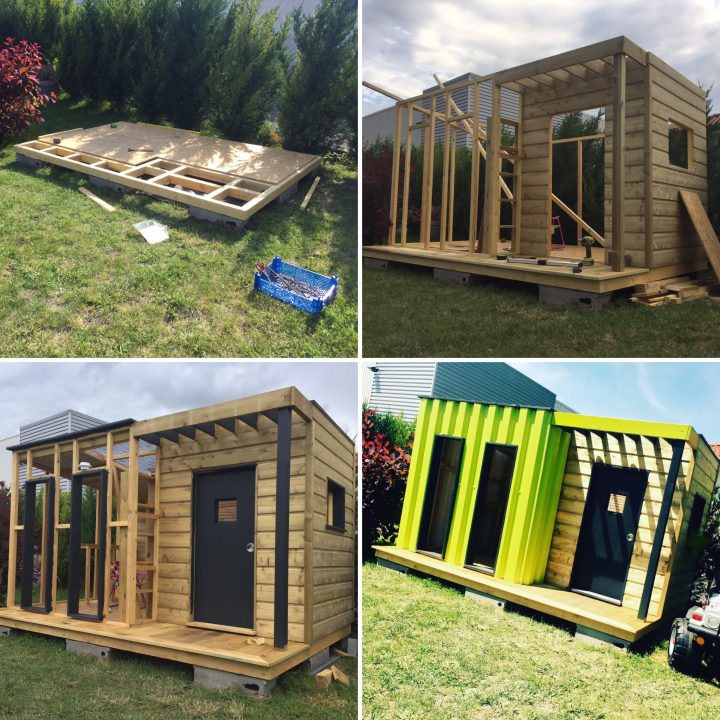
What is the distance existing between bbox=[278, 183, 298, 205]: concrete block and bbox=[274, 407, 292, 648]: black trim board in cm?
463

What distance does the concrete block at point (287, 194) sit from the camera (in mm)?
8336

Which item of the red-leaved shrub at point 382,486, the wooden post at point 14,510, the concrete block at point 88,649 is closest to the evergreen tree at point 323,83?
the red-leaved shrub at point 382,486

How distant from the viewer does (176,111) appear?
37.8ft

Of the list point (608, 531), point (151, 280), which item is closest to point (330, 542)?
point (608, 531)

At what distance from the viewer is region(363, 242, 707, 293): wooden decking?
700cm

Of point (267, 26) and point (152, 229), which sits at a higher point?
point (267, 26)

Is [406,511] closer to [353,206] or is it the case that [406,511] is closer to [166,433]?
[166,433]

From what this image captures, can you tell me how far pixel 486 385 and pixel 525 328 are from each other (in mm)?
2231

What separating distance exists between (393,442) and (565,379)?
7.45 feet

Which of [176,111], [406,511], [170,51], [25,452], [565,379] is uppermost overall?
[170,51]

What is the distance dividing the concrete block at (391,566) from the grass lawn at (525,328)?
91.6 inches

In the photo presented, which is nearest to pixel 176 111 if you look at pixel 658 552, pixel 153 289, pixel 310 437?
pixel 153 289

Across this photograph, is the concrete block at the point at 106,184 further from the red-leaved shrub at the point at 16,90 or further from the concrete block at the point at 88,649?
the concrete block at the point at 88,649

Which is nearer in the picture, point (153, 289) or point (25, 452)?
point (153, 289)
